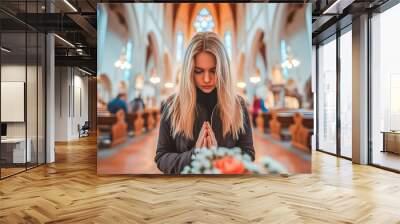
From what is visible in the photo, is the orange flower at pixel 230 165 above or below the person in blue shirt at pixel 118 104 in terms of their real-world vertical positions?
below

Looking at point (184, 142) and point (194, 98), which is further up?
point (194, 98)

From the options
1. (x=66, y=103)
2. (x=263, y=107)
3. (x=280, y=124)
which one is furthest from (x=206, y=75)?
(x=66, y=103)

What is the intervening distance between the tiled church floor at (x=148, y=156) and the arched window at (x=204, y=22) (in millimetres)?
1936

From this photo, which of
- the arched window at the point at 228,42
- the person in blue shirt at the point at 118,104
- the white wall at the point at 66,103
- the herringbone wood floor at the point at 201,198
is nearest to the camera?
the herringbone wood floor at the point at 201,198

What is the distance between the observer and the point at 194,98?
6312 millimetres

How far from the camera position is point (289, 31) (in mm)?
6363

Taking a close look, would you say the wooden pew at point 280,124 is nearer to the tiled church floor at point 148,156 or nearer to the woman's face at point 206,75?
the tiled church floor at point 148,156

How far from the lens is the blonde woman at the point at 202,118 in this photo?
629 centimetres

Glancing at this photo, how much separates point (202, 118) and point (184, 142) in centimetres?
51

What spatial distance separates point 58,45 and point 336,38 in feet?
26.2

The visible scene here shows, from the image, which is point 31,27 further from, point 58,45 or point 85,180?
point 58,45

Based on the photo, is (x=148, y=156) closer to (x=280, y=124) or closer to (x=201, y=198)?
(x=201, y=198)

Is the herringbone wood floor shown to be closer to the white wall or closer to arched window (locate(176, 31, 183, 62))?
arched window (locate(176, 31, 183, 62))

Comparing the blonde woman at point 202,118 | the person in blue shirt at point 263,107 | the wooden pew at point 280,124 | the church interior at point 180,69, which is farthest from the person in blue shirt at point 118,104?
the wooden pew at point 280,124
